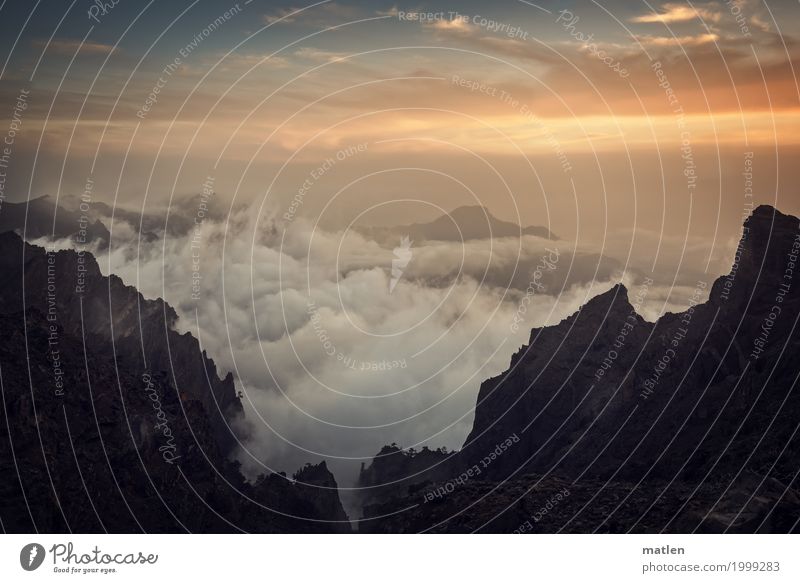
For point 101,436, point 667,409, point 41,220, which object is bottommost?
point 667,409

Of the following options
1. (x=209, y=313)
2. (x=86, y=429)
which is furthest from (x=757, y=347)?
(x=209, y=313)

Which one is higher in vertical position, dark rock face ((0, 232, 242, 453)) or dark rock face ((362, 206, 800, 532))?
dark rock face ((0, 232, 242, 453))

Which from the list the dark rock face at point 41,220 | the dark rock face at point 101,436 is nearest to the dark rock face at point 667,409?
the dark rock face at point 101,436

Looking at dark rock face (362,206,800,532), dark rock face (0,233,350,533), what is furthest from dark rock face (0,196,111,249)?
dark rock face (362,206,800,532)

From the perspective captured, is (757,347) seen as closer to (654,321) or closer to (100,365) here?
(654,321)

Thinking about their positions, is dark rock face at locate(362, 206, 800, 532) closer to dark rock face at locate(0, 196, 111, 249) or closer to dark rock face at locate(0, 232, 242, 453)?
dark rock face at locate(0, 232, 242, 453)

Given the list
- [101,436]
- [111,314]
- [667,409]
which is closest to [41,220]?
[111,314]

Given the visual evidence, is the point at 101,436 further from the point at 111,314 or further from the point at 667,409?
the point at 667,409
